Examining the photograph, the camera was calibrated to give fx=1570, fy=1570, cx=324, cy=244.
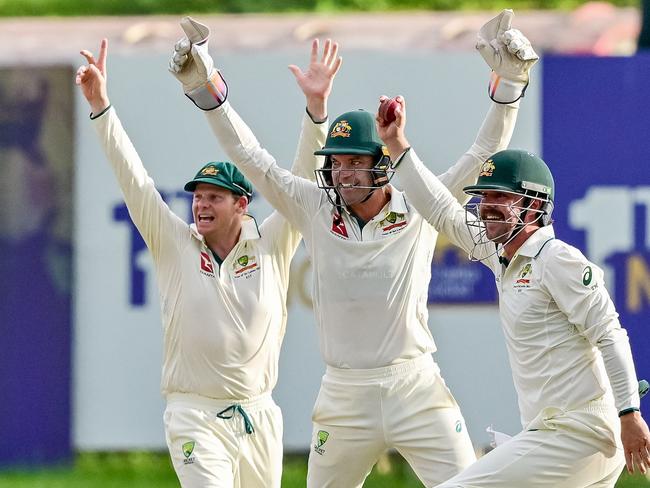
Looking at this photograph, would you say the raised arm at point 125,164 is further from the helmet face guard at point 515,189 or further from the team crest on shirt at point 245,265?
the helmet face guard at point 515,189

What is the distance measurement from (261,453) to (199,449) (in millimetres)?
299

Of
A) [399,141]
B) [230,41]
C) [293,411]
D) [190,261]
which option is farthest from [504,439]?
[230,41]

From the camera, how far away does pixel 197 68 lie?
610cm

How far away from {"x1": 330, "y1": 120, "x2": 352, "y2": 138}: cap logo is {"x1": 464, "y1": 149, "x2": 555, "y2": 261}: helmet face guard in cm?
69

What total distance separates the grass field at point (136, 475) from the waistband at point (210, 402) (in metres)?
2.15

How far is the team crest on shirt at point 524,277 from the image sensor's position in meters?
5.29

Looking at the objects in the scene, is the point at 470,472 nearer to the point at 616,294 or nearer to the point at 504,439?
the point at 504,439

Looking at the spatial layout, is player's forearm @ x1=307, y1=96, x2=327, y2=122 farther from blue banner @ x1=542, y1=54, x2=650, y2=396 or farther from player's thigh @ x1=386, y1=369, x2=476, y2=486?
blue banner @ x1=542, y1=54, x2=650, y2=396

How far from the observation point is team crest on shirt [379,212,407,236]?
19.8 ft

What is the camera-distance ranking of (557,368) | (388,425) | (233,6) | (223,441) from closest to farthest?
(557,368)
(388,425)
(223,441)
(233,6)

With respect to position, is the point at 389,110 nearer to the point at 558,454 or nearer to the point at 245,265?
the point at 245,265

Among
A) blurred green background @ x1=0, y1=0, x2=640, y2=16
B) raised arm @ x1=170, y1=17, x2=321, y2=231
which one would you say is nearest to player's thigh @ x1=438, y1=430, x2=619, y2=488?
raised arm @ x1=170, y1=17, x2=321, y2=231

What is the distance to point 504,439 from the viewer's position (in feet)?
18.0

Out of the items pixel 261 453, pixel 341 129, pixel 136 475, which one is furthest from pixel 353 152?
pixel 136 475
